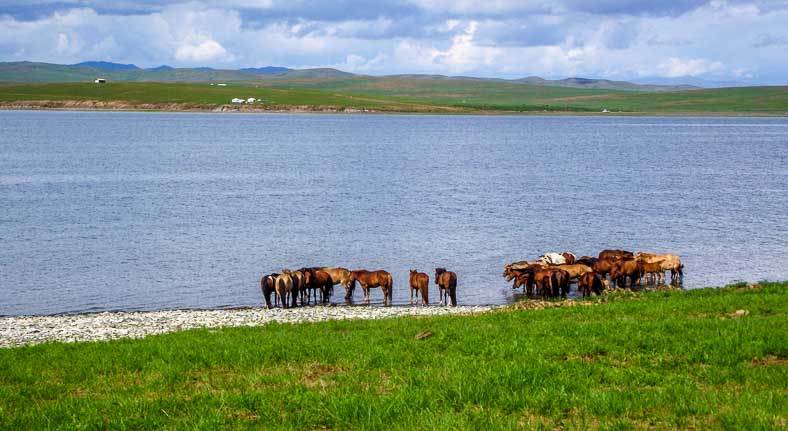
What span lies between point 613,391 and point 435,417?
102 inches

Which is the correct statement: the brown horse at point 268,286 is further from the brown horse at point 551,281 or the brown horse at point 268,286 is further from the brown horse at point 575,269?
the brown horse at point 575,269

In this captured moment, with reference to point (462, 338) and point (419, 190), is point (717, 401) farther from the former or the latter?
point (419, 190)

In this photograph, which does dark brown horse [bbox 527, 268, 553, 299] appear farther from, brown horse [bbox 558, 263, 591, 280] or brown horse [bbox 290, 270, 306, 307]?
brown horse [bbox 290, 270, 306, 307]

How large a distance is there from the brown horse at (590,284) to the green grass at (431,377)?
10.6 metres

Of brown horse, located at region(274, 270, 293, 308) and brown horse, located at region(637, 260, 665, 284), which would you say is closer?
brown horse, located at region(274, 270, 293, 308)

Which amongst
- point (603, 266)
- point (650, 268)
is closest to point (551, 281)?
point (603, 266)

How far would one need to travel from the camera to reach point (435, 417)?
10.7 meters

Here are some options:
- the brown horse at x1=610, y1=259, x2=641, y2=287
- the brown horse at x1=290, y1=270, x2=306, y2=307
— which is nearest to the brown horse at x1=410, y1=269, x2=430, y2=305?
the brown horse at x1=290, y1=270, x2=306, y2=307

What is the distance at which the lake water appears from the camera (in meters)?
33.2

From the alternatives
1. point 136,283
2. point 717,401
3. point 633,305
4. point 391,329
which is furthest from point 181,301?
point 717,401

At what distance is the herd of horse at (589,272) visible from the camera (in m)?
29.2

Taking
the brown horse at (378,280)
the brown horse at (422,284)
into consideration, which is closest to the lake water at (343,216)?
the brown horse at (378,280)

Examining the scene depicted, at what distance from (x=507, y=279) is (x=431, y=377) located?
20.0 metres

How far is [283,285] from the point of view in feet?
93.5
